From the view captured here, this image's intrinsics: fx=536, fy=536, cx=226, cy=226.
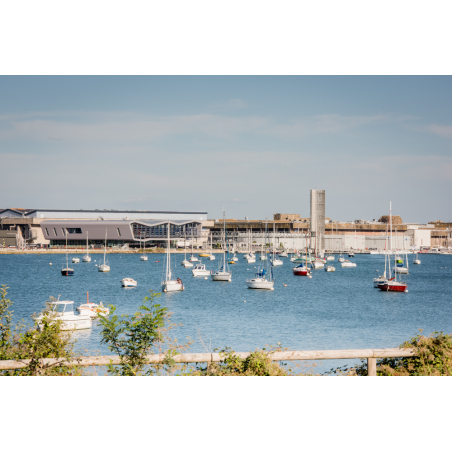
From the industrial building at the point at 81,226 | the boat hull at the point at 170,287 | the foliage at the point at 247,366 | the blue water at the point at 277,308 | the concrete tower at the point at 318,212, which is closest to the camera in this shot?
the foliage at the point at 247,366

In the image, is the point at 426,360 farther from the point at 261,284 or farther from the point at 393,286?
the point at 393,286

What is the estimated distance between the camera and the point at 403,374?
8.08m

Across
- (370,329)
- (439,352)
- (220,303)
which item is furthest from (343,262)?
(439,352)

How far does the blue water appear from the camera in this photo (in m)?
28.0

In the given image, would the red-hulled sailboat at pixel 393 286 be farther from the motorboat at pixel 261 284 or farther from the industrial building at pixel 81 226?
the industrial building at pixel 81 226

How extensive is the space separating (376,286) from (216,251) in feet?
287

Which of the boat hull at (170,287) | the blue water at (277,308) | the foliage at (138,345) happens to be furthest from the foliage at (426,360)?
the boat hull at (170,287)

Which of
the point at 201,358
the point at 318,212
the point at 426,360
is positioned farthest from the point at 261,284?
the point at 318,212

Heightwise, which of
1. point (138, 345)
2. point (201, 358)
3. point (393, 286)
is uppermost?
point (138, 345)

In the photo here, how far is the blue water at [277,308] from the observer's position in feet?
91.8

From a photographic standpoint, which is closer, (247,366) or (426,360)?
(247,366)

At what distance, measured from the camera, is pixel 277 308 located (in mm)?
42438
